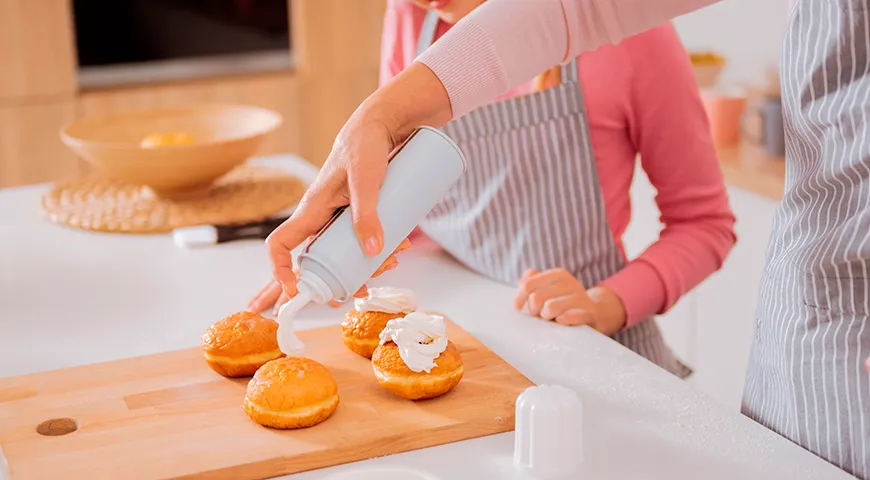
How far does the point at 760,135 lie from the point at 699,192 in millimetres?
975

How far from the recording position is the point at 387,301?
1097mm

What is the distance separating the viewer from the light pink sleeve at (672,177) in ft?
4.40

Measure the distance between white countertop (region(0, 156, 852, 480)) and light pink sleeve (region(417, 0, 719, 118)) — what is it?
0.30 meters

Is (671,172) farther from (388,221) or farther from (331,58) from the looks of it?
(331,58)

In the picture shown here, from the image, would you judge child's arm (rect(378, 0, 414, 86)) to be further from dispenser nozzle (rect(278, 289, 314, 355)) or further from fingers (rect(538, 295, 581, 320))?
dispenser nozzle (rect(278, 289, 314, 355))

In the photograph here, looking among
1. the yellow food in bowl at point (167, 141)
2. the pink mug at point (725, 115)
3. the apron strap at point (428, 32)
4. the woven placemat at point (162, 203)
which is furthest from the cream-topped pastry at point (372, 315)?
A: the pink mug at point (725, 115)

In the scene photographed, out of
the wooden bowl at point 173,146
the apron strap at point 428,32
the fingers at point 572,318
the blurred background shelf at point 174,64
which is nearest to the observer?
the fingers at point 572,318

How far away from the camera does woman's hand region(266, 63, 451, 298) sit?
2.88 ft

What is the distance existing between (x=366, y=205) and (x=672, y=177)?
0.63 m

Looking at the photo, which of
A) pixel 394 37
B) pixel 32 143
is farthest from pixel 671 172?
pixel 32 143

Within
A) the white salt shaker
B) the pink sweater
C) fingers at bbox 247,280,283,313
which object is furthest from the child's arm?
the white salt shaker

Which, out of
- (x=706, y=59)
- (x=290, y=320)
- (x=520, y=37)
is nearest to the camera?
(x=290, y=320)

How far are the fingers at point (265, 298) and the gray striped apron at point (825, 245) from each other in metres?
0.59

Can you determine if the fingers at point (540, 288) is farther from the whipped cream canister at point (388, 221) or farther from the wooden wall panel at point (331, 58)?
the wooden wall panel at point (331, 58)
